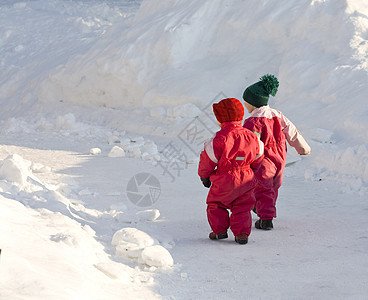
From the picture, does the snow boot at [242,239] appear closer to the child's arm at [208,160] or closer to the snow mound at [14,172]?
the child's arm at [208,160]

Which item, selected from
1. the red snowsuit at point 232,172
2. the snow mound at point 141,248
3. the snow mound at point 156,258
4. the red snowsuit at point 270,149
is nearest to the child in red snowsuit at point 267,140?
the red snowsuit at point 270,149

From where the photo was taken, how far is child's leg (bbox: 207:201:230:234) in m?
4.63

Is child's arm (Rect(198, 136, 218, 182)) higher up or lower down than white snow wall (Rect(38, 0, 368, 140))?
lower down

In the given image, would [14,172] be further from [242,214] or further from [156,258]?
[242,214]

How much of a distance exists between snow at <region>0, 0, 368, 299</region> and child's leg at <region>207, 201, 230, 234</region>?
0.13m

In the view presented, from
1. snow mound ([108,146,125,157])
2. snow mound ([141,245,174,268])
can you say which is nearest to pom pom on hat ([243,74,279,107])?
snow mound ([141,245,174,268])

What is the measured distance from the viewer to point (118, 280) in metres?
3.48

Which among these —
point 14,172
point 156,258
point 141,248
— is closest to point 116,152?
point 14,172

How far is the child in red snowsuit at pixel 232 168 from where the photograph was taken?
177 inches

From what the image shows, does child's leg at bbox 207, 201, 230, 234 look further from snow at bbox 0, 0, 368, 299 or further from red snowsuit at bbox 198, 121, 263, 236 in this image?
snow at bbox 0, 0, 368, 299

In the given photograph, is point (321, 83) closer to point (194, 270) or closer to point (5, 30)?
point (194, 270)

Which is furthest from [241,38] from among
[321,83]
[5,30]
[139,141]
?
[5,30]

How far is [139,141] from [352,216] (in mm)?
4402

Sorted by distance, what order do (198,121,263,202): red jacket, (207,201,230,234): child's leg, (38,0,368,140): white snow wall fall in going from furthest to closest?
(38,0,368,140): white snow wall < (207,201,230,234): child's leg < (198,121,263,202): red jacket
